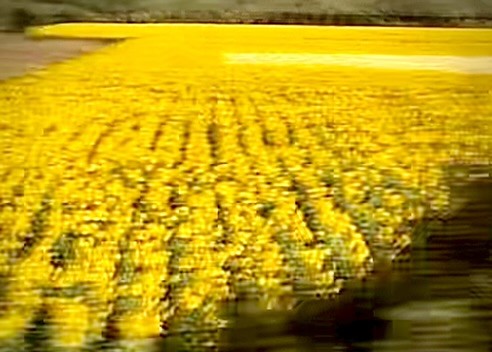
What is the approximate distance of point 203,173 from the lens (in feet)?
3.70

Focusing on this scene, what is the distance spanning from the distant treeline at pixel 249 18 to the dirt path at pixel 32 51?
45 mm

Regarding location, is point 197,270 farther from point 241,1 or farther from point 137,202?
point 241,1

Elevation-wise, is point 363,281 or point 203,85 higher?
point 203,85

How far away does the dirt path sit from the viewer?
61.7 inches

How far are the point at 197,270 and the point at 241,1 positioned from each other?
98 centimetres

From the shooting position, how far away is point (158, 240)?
3.10 feet

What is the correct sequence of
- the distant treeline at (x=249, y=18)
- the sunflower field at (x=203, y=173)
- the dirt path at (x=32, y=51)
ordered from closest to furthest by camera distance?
the sunflower field at (x=203, y=173), the dirt path at (x=32, y=51), the distant treeline at (x=249, y=18)

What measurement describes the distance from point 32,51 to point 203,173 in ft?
2.19

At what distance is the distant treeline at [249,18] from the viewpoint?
1726mm

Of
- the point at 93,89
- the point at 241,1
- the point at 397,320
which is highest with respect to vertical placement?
the point at 241,1

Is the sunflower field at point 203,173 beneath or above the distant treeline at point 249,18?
beneath

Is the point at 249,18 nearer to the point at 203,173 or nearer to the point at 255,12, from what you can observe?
the point at 255,12

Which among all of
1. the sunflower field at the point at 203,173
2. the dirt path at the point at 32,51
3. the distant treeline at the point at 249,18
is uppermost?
the distant treeline at the point at 249,18

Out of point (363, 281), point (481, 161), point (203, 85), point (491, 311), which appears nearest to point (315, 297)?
point (363, 281)
